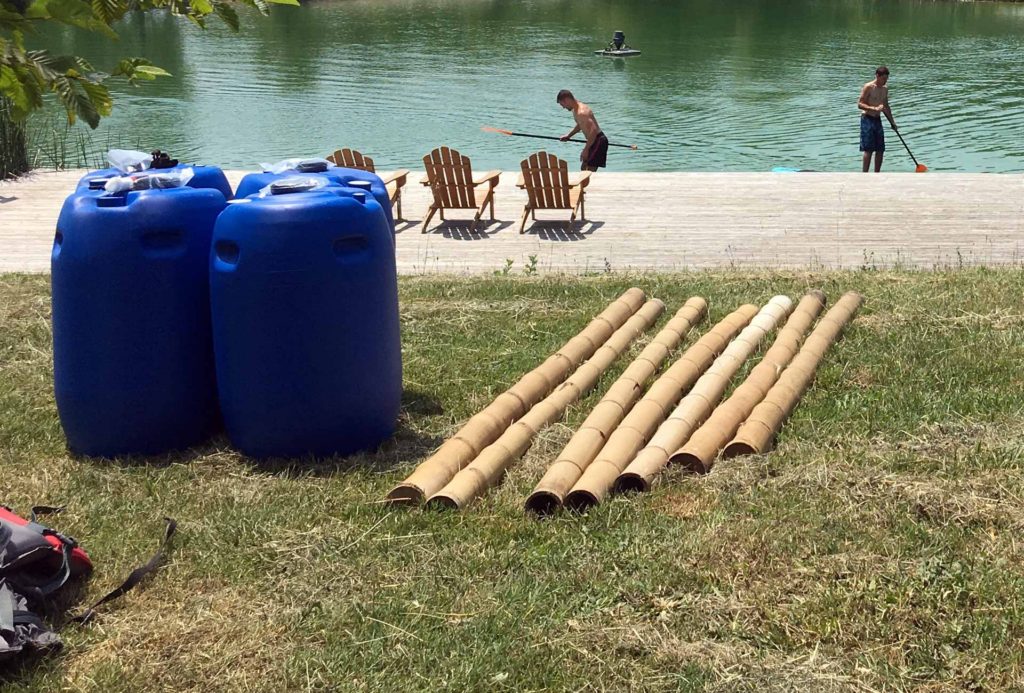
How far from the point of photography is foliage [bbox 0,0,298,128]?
72.2 inches

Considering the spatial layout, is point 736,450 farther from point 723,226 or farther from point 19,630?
point 723,226

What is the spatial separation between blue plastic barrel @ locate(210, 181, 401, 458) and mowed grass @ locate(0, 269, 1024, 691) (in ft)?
0.67

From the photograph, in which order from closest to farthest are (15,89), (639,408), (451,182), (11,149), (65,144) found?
1. (15,89)
2. (639,408)
3. (451,182)
4. (11,149)
5. (65,144)

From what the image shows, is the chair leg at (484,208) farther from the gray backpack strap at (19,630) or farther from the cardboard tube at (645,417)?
the gray backpack strap at (19,630)

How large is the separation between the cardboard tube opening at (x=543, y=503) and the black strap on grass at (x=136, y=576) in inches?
53.1

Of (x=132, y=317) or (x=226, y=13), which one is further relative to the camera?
(x=132, y=317)

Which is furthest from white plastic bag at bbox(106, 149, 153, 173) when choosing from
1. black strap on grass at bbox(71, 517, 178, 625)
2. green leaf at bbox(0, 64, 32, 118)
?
green leaf at bbox(0, 64, 32, 118)

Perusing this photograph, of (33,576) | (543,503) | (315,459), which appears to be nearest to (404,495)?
(543,503)

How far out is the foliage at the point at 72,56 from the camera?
6.02 ft

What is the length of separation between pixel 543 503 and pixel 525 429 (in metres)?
0.71

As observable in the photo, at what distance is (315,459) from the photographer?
511 cm

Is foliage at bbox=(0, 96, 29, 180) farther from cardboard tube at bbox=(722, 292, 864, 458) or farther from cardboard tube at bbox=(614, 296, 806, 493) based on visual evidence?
cardboard tube at bbox=(722, 292, 864, 458)

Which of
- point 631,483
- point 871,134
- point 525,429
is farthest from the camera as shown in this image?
point 871,134

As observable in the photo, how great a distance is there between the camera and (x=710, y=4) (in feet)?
192
